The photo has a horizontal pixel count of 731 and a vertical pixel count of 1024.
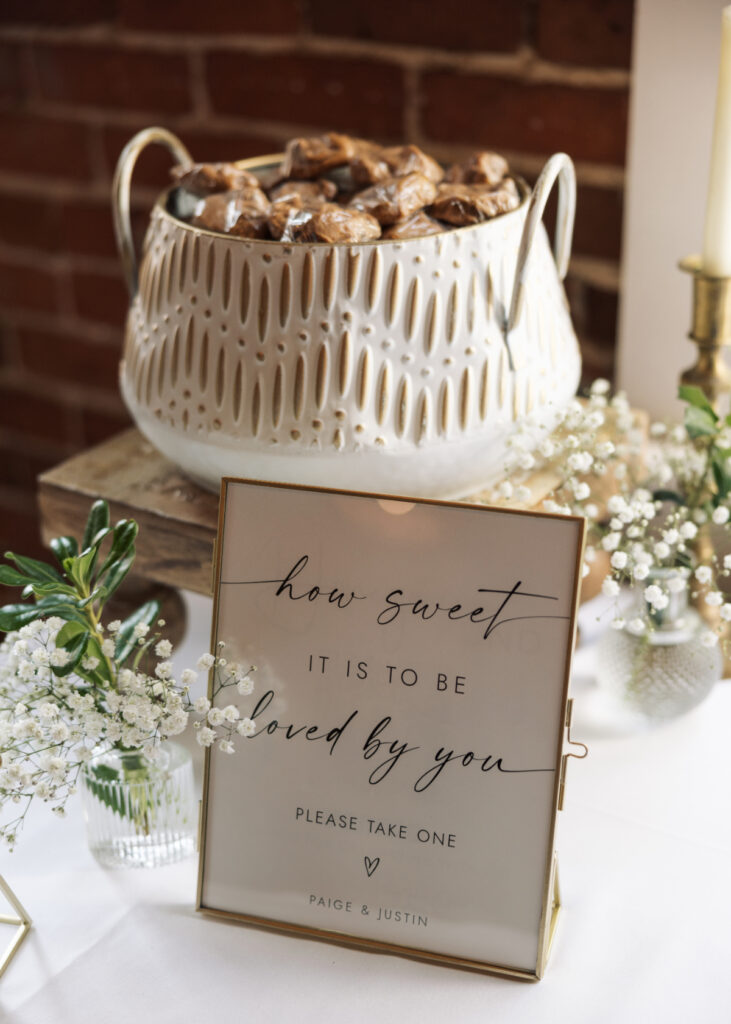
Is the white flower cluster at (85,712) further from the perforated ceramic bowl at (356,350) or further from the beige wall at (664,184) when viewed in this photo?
the beige wall at (664,184)

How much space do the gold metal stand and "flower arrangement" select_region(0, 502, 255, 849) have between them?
4 cm

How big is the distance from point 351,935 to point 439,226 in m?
0.39

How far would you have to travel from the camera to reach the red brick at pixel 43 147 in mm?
1224

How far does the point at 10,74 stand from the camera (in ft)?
4.05

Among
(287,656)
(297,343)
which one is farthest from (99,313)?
(287,656)

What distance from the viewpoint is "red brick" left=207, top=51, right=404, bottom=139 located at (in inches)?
38.9

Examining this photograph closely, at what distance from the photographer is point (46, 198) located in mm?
1282

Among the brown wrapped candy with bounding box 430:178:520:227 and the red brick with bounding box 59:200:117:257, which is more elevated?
the brown wrapped candy with bounding box 430:178:520:227

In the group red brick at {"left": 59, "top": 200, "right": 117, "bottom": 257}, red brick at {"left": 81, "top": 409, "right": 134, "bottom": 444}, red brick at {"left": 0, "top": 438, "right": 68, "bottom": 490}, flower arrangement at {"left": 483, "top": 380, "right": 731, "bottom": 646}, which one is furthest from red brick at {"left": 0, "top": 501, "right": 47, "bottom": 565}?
flower arrangement at {"left": 483, "top": 380, "right": 731, "bottom": 646}

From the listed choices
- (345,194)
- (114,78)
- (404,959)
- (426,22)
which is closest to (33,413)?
(114,78)

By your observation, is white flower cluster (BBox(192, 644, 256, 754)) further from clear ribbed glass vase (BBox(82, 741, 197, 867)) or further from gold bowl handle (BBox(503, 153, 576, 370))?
gold bowl handle (BBox(503, 153, 576, 370))

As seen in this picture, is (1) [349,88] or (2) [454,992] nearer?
(2) [454,992]

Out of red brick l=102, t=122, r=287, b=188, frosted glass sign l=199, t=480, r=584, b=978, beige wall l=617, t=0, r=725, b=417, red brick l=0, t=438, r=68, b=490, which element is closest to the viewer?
frosted glass sign l=199, t=480, r=584, b=978

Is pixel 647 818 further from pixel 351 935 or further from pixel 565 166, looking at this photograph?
pixel 565 166
